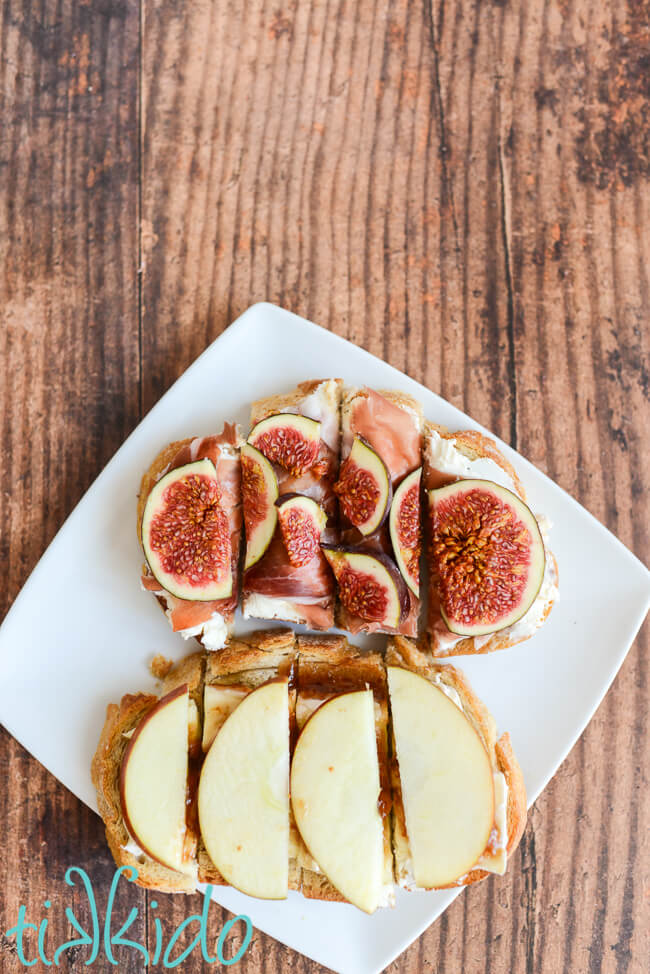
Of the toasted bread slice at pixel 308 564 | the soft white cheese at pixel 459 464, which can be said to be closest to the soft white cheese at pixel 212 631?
the toasted bread slice at pixel 308 564

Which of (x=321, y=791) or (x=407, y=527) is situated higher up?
(x=407, y=527)

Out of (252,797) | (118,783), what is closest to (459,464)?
(252,797)

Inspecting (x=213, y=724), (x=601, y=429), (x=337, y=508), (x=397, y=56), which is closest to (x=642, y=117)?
(x=397, y=56)

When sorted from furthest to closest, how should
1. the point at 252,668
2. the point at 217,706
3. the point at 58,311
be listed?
the point at 58,311, the point at 252,668, the point at 217,706

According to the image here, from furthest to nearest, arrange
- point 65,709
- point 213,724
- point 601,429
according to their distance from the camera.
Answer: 1. point 601,429
2. point 65,709
3. point 213,724

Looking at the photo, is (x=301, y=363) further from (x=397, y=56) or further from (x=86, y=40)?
(x=86, y=40)

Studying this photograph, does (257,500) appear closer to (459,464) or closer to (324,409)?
(324,409)
